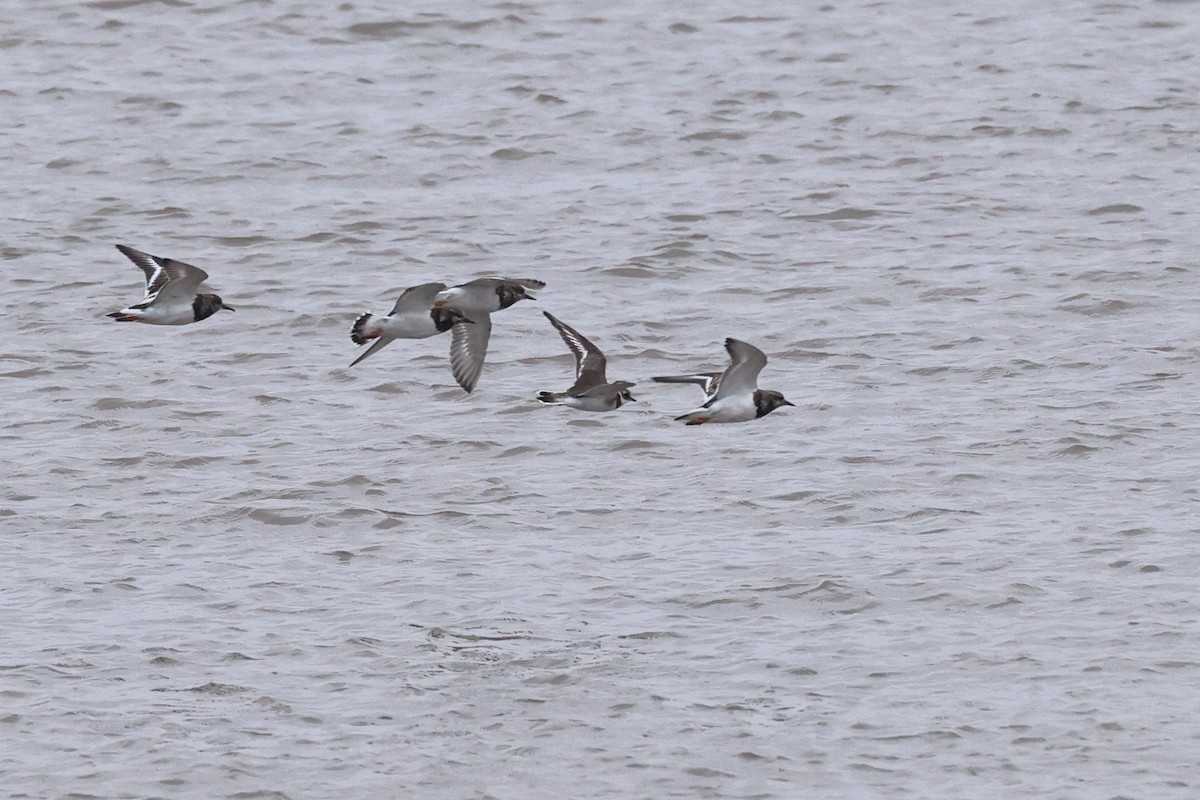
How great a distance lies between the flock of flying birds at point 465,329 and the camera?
1320 centimetres

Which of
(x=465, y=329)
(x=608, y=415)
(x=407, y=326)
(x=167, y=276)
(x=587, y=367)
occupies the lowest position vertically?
(x=608, y=415)

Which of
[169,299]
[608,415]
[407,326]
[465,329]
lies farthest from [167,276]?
[608,415]

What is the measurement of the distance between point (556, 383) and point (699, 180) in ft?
19.8

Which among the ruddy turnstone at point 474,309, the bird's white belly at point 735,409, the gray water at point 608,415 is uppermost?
the ruddy turnstone at point 474,309

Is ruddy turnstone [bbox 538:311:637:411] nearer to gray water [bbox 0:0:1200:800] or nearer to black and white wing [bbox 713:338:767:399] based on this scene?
black and white wing [bbox 713:338:767:399]

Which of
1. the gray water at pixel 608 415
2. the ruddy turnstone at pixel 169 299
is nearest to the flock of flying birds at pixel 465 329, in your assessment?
the ruddy turnstone at pixel 169 299

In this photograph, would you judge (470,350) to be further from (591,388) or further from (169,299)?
(169,299)

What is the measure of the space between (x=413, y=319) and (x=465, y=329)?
505mm

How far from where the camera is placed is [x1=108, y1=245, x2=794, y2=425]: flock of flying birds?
13.2m

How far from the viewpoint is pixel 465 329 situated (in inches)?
541

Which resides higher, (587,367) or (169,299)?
(169,299)

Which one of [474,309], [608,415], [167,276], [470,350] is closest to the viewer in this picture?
[470,350]

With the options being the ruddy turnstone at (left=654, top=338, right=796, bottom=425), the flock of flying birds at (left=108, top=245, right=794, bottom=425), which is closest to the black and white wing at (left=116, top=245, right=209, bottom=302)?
the flock of flying birds at (left=108, top=245, right=794, bottom=425)

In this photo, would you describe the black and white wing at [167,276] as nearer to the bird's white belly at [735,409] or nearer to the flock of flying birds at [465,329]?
the flock of flying birds at [465,329]
